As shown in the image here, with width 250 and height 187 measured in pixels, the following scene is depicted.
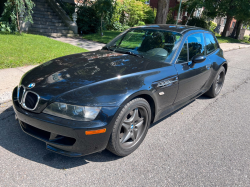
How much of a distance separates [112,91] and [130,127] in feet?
1.92

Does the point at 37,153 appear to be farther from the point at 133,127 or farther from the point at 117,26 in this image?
the point at 117,26

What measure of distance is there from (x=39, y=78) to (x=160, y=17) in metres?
10.9

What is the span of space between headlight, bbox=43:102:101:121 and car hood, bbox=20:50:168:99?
0.17 m

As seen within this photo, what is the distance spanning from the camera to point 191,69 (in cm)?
342

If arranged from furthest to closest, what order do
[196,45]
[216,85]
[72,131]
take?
[216,85]
[196,45]
[72,131]

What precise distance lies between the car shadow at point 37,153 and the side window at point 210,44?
10.3 ft

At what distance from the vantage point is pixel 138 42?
3.71 meters

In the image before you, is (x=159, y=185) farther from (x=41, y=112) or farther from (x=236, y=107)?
(x=236, y=107)

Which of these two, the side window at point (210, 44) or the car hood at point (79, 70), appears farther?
the side window at point (210, 44)

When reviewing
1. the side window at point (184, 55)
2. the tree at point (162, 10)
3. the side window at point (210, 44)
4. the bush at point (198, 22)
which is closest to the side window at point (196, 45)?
the side window at point (184, 55)

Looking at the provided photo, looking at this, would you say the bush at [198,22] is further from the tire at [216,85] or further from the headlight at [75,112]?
the headlight at [75,112]

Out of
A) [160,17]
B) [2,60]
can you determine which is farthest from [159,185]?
[160,17]

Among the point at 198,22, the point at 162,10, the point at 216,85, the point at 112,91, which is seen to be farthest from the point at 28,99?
the point at 198,22

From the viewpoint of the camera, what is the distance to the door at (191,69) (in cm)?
326
